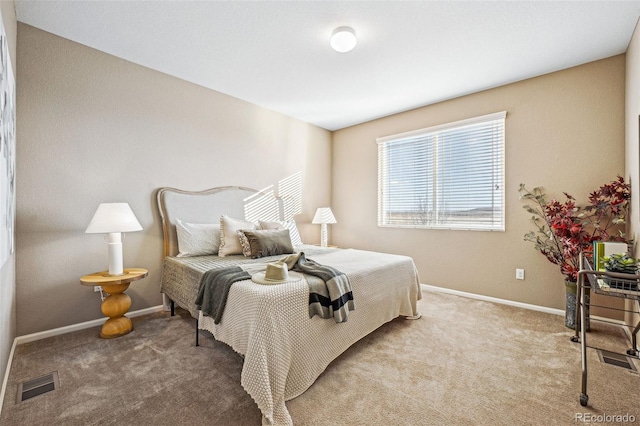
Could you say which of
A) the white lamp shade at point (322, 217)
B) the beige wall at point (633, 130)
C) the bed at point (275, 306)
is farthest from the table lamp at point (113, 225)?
the beige wall at point (633, 130)

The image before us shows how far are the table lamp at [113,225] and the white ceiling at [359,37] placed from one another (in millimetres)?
1547

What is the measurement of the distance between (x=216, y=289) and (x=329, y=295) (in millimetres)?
815

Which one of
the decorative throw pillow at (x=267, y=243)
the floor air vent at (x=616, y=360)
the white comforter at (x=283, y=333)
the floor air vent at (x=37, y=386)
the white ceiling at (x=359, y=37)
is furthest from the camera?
the decorative throw pillow at (x=267, y=243)

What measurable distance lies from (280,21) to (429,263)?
11.1 feet

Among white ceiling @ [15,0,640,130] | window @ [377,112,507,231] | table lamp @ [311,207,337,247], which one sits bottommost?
table lamp @ [311,207,337,247]

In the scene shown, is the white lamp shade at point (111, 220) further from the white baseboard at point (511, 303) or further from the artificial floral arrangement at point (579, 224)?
the artificial floral arrangement at point (579, 224)

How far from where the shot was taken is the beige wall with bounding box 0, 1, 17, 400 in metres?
1.77

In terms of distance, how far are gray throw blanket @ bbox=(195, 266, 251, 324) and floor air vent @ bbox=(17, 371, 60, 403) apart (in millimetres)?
934

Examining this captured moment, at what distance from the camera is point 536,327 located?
9.02 ft

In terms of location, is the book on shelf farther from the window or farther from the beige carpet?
the window

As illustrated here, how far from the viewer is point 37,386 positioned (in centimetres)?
182

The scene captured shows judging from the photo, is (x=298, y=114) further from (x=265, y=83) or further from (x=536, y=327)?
(x=536, y=327)

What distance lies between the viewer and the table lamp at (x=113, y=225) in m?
2.43

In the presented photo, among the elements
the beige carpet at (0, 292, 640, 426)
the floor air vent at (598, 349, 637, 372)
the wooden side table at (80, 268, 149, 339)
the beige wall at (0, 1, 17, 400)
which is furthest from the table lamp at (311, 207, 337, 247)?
the beige wall at (0, 1, 17, 400)
